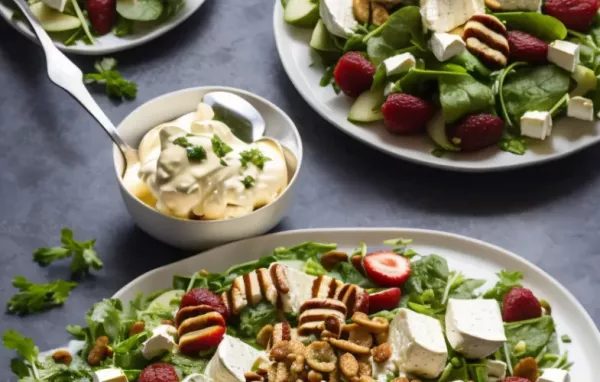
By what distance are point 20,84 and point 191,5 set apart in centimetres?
47

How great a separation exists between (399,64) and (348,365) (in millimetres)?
760

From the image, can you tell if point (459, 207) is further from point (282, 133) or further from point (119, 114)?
point (119, 114)

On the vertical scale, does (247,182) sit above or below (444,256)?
above

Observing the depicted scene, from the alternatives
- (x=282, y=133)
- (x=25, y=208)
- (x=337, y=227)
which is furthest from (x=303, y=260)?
(x=25, y=208)

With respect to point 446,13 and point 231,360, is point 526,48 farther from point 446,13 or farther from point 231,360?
point 231,360

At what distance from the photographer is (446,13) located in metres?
2.26

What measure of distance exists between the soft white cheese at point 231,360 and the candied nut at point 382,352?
205 mm

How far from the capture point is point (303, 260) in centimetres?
192

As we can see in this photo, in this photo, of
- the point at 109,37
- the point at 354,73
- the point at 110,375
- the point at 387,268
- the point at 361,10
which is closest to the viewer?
the point at 110,375

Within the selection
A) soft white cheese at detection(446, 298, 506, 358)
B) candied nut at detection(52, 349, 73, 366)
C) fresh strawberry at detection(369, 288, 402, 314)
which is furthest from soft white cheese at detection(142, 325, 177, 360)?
soft white cheese at detection(446, 298, 506, 358)

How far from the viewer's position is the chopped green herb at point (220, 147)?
6.36 feet

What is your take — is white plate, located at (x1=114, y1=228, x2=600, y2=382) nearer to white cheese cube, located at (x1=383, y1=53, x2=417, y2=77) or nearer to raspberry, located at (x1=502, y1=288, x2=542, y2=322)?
raspberry, located at (x1=502, y1=288, x2=542, y2=322)

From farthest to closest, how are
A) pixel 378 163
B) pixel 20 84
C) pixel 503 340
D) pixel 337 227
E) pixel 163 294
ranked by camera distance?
pixel 20 84
pixel 378 163
pixel 337 227
pixel 163 294
pixel 503 340

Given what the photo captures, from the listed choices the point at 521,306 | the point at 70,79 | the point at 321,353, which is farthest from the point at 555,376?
the point at 70,79
